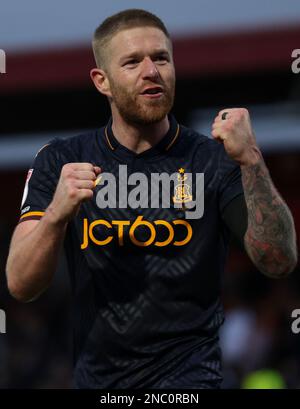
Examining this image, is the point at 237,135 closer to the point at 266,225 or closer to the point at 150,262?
the point at 266,225

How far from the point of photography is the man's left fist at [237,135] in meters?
4.72

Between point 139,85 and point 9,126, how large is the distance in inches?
486

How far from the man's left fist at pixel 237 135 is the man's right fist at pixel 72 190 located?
1.86 feet

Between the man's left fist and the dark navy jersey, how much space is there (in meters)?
0.28

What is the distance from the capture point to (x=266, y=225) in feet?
15.7

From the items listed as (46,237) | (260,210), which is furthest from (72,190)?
(260,210)

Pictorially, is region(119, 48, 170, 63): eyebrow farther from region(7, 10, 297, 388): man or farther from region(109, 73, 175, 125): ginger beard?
region(109, 73, 175, 125): ginger beard

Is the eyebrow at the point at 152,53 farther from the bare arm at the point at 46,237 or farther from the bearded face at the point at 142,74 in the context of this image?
the bare arm at the point at 46,237

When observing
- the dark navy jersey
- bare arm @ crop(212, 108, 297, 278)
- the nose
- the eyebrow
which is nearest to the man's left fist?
bare arm @ crop(212, 108, 297, 278)

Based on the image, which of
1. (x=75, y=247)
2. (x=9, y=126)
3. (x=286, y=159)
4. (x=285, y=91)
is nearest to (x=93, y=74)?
(x=75, y=247)

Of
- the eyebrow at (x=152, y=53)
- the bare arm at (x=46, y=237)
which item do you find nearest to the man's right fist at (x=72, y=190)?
the bare arm at (x=46, y=237)

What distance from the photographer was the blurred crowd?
11.0 metres

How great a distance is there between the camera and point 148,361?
5.01 metres

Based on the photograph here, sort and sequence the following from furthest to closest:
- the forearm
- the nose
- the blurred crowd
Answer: the blurred crowd, the nose, the forearm
